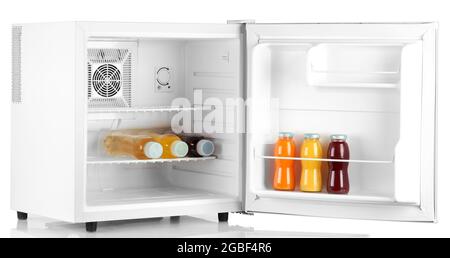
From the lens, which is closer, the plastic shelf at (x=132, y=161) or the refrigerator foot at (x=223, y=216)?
the plastic shelf at (x=132, y=161)

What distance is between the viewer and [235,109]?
5684 millimetres

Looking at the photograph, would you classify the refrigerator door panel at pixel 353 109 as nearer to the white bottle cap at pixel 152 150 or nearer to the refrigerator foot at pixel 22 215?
the white bottle cap at pixel 152 150

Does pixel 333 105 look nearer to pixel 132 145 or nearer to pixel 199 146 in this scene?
pixel 199 146

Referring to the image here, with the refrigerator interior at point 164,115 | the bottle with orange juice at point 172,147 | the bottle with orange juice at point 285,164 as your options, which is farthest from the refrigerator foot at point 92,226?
the bottle with orange juice at point 285,164

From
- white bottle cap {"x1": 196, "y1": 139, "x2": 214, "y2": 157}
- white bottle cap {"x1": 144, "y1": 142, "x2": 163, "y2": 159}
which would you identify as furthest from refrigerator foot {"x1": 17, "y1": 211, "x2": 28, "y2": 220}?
white bottle cap {"x1": 196, "y1": 139, "x2": 214, "y2": 157}

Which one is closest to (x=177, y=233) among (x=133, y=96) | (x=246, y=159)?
(x=246, y=159)

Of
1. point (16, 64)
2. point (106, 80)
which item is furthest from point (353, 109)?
point (16, 64)

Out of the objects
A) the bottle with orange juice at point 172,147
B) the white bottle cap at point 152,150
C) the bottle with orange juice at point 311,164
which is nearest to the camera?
the bottle with orange juice at point 311,164

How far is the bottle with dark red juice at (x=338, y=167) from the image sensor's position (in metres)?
5.50

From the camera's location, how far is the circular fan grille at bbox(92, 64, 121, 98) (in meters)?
5.81

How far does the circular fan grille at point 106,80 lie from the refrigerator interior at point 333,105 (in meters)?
0.80

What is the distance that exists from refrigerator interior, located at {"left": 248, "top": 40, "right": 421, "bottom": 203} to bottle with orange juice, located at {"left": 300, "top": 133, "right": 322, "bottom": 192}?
0.07m

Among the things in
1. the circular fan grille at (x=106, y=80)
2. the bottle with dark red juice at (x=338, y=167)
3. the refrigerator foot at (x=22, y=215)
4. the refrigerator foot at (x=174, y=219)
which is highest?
the circular fan grille at (x=106, y=80)

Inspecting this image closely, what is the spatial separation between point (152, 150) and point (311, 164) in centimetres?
84
